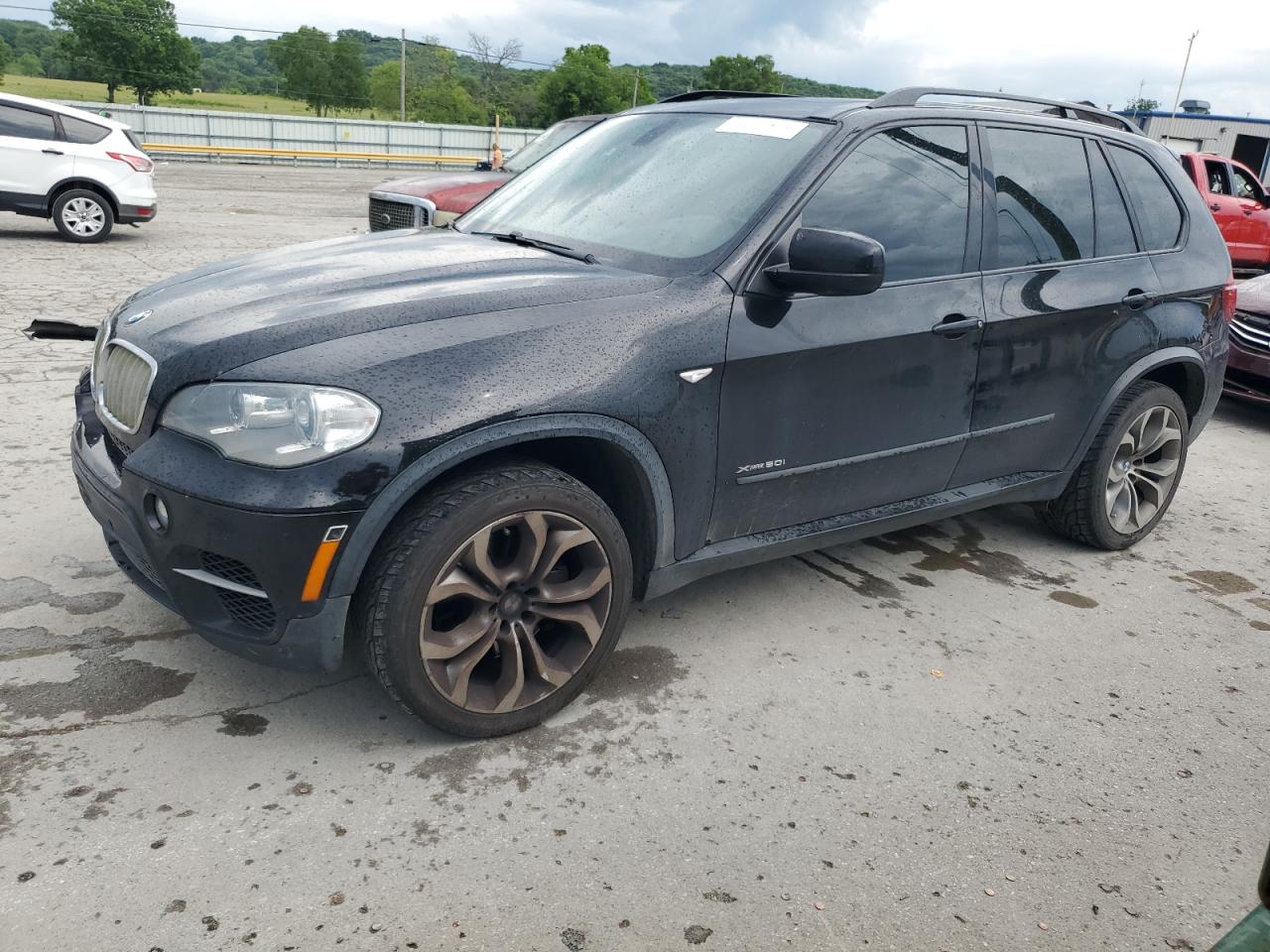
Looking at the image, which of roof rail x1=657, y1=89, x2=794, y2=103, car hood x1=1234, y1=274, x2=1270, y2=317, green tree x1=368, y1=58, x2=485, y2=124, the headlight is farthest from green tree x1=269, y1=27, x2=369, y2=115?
the headlight

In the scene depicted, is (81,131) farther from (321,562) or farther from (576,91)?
(576,91)

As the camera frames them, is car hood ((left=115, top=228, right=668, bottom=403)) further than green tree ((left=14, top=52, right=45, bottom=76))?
No

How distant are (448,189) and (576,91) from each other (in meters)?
63.0

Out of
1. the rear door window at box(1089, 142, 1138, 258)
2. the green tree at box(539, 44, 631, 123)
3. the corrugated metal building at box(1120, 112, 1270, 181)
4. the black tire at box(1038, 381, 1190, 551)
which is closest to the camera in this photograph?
the rear door window at box(1089, 142, 1138, 258)

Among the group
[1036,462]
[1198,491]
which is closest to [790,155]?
[1036,462]

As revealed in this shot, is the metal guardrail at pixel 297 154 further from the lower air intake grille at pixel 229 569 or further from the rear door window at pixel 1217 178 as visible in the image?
the lower air intake grille at pixel 229 569

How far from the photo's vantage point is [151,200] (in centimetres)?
1277

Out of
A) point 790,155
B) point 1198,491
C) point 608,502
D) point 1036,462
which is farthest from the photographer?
point 1198,491

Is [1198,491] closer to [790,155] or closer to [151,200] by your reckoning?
[790,155]

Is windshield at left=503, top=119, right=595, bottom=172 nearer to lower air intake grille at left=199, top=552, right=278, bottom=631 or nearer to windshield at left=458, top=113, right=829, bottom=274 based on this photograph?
windshield at left=458, top=113, right=829, bottom=274

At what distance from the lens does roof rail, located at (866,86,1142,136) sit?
3.66 m

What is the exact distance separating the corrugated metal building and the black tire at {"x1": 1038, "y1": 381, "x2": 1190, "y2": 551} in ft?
91.7

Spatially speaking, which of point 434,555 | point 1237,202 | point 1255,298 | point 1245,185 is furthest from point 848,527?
point 1245,185

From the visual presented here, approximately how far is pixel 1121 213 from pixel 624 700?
9.47 feet
